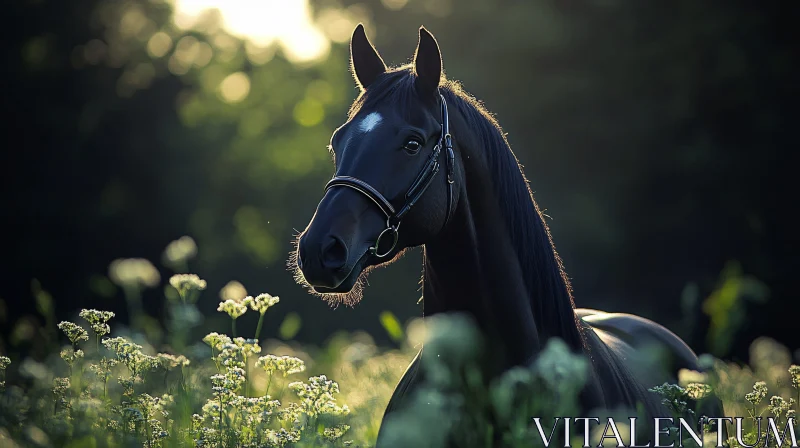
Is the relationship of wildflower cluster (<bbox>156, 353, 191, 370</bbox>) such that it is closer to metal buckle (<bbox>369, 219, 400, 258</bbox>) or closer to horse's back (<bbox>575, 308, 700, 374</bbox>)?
metal buckle (<bbox>369, 219, 400, 258</bbox>)

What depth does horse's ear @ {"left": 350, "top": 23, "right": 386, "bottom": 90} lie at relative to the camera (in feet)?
12.8

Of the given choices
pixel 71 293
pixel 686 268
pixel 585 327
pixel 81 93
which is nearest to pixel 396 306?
pixel 686 268

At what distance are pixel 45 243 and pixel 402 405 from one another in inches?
837

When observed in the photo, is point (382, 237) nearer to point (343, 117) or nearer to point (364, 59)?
point (364, 59)

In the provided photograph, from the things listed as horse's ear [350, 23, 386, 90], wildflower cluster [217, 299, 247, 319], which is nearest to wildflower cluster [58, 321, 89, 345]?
wildflower cluster [217, 299, 247, 319]

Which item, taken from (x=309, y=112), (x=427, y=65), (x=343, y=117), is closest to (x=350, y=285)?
(x=427, y=65)

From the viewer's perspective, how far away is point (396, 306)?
2116 centimetres

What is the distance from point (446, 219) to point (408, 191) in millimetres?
194

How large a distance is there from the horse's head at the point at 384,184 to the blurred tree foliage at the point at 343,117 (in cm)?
1167

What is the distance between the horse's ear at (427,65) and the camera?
3559 millimetres

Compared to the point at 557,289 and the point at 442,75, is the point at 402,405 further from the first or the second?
the point at 442,75

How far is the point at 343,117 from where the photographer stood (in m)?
23.4

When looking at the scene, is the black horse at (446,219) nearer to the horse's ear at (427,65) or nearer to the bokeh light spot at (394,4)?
the horse's ear at (427,65)

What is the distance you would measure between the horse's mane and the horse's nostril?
2.16ft
